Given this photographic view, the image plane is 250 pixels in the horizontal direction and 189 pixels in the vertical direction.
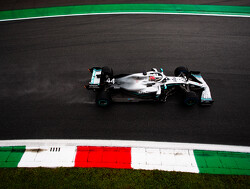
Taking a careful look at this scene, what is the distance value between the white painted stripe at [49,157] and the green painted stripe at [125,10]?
28.6 feet

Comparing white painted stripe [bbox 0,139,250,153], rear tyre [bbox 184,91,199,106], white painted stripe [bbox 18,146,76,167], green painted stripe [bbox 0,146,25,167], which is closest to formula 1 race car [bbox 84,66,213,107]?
rear tyre [bbox 184,91,199,106]

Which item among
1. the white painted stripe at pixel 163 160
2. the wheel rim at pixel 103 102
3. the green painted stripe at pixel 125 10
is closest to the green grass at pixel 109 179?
the white painted stripe at pixel 163 160

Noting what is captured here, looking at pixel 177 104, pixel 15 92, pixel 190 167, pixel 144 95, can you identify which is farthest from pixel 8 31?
pixel 190 167

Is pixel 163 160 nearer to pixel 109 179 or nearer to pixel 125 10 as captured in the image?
pixel 109 179

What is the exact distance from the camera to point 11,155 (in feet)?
17.0

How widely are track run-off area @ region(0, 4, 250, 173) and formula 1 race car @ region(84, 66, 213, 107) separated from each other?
425 mm

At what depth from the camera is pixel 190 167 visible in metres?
4.84

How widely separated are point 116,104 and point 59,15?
782 cm

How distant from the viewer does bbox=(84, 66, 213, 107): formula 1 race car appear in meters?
5.70

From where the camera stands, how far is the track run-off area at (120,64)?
571 cm

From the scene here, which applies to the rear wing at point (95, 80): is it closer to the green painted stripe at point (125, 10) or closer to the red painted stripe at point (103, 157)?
the red painted stripe at point (103, 157)

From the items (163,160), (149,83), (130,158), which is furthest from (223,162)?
(149,83)

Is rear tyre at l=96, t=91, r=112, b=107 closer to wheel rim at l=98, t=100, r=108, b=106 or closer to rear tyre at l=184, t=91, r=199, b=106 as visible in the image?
wheel rim at l=98, t=100, r=108, b=106

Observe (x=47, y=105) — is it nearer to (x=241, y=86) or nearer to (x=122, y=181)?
(x=122, y=181)
